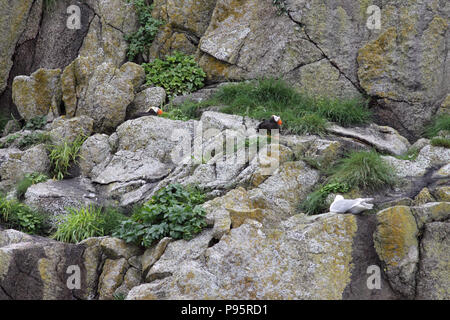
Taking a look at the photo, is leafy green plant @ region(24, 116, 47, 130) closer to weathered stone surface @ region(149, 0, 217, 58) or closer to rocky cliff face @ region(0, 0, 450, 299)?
rocky cliff face @ region(0, 0, 450, 299)

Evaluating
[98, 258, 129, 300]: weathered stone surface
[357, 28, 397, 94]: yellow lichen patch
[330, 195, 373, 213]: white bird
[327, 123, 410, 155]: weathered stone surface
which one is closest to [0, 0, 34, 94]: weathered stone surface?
[98, 258, 129, 300]: weathered stone surface

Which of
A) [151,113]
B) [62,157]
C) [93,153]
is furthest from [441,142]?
[62,157]

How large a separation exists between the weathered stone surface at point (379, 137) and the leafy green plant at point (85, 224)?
12.9 feet

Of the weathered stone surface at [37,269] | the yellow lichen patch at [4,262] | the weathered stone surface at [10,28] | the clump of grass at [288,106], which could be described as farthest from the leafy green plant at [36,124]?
the yellow lichen patch at [4,262]

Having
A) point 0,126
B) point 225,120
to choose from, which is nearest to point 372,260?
point 225,120

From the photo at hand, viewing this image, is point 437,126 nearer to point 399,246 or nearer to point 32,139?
point 399,246

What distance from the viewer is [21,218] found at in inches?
292

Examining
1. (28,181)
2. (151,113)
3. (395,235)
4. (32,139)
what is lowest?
(395,235)

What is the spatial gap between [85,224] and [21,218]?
0.96 meters

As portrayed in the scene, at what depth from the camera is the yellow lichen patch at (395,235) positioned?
229 inches

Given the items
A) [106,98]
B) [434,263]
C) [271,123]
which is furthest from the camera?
[106,98]

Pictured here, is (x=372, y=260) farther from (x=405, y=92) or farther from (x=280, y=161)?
(x=405, y=92)

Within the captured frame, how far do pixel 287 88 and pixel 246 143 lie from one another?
2.52 metres

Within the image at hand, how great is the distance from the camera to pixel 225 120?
360 inches
